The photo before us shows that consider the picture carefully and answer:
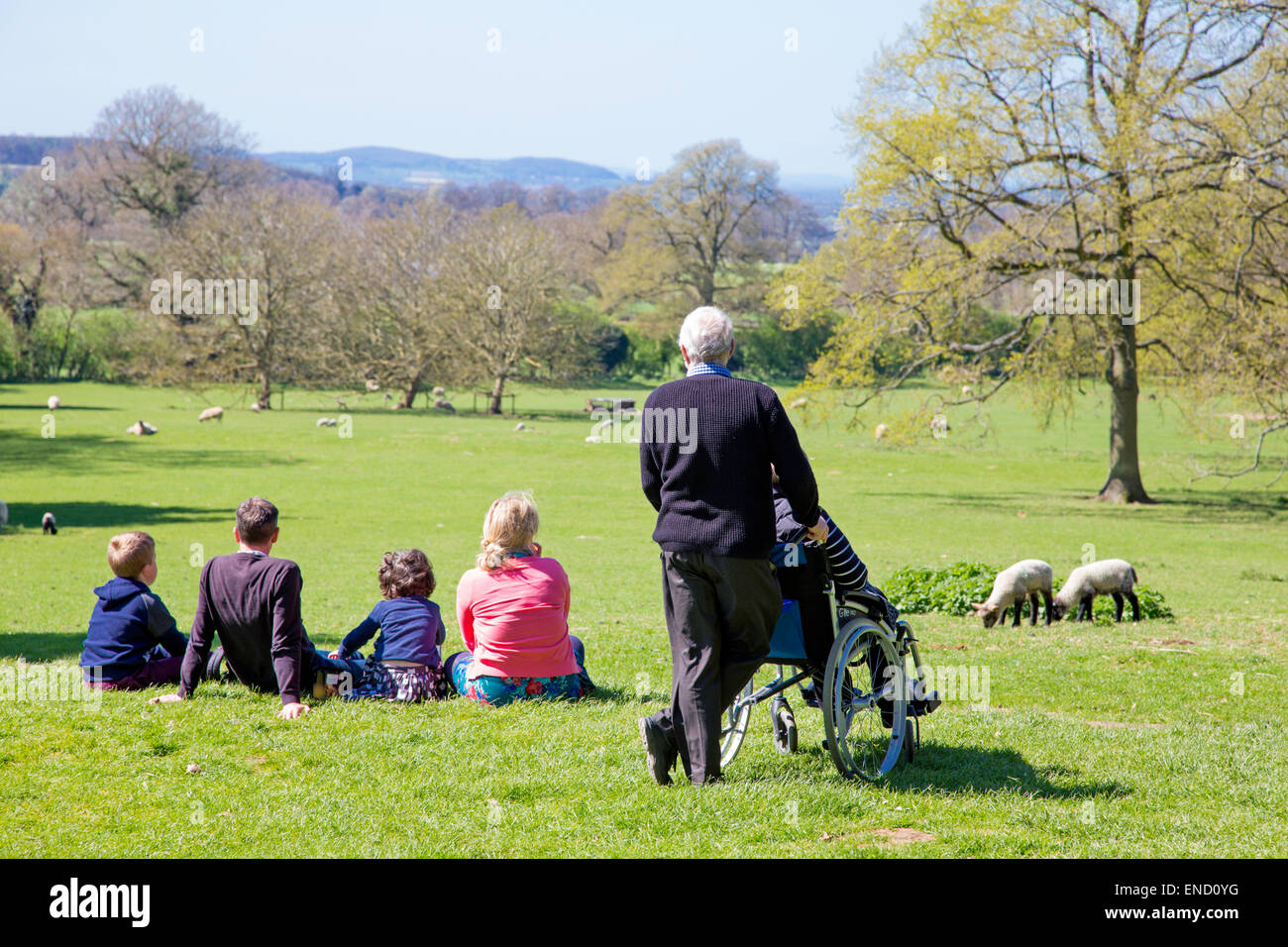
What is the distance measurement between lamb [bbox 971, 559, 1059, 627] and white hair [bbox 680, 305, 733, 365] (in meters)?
8.06

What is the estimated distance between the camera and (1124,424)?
2920 cm

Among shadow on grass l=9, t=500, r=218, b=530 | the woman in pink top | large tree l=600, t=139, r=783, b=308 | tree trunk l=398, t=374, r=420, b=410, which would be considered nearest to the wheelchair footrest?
the woman in pink top

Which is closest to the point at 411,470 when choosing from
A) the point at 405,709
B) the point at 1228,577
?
the point at 1228,577

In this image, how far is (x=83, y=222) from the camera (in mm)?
90688

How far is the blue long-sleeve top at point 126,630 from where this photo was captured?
22.5ft

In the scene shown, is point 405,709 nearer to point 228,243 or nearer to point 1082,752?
point 1082,752

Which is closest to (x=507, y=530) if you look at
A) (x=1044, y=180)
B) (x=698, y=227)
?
(x=1044, y=180)

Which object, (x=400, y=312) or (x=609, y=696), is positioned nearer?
(x=609, y=696)

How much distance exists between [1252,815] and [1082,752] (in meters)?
1.13

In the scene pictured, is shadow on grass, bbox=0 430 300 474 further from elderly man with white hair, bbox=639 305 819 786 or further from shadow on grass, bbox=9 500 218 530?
elderly man with white hair, bbox=639 305 819 786

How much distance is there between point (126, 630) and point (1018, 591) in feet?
29.4

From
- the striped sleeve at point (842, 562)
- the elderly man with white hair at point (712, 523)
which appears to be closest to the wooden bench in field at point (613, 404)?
the striped sleeve at point (842, 562)

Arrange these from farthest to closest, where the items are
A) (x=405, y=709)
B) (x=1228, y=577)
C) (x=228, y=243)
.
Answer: (x=228, y=243), (x=1228, y=577), (x=405, y=709)

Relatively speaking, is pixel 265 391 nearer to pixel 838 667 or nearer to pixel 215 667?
pixel 215 667
